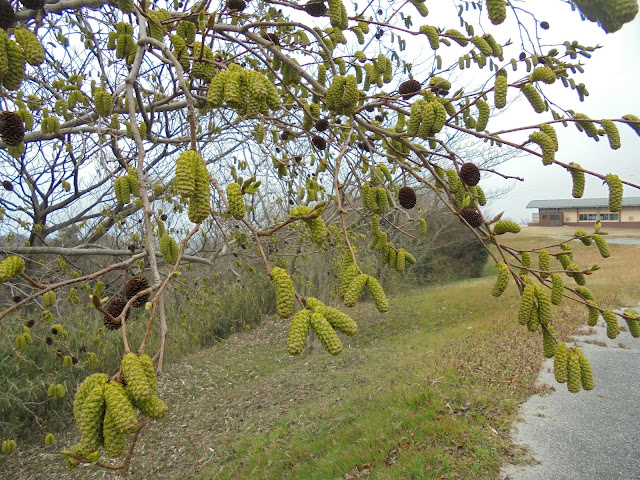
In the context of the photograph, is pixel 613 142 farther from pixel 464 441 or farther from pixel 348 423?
pixel 348 423

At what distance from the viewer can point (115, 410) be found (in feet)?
2.30

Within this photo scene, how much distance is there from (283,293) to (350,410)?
4.99 m

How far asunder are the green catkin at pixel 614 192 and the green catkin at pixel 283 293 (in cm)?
96

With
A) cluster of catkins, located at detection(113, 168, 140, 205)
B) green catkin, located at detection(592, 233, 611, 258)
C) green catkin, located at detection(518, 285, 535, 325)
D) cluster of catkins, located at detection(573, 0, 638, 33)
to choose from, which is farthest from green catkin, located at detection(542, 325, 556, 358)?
cluster of catkins, located at detection(113, 168, 140, 205)

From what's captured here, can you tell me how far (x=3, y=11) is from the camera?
4.86ft

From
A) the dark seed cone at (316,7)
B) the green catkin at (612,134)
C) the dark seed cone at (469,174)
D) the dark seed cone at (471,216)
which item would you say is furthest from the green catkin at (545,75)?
the dark seed cone at (316,7)

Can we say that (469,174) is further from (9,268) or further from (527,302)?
(9,268)

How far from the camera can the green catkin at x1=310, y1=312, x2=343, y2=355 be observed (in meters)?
0.83

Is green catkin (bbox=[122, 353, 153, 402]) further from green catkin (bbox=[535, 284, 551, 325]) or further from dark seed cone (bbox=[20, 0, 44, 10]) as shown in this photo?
dark seed cone (bbox=[20, 0, 44, 10])

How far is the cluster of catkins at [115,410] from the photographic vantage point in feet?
2.30

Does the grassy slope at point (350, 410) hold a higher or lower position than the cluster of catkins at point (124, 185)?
lower

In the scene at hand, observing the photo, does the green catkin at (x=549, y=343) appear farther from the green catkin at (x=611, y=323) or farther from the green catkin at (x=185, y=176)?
the green catkin at (x=185, y=176)

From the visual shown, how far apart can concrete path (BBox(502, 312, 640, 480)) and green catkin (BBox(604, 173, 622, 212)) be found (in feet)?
9.22

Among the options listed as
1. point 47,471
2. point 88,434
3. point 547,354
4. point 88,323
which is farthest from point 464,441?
point 88,323
